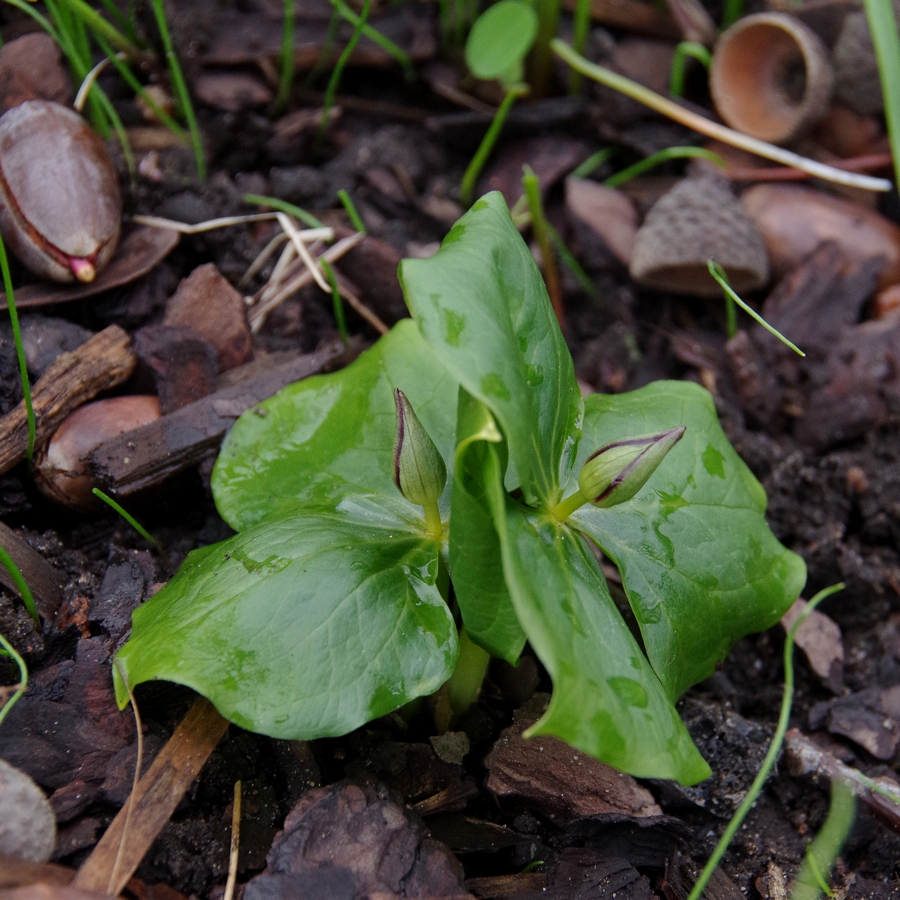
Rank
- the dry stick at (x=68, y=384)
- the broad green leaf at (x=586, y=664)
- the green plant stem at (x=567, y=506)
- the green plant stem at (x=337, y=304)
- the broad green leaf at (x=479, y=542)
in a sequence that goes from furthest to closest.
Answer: the green plant stem at (x=337, y=304) → the dry stick at (x=68, y=384) → the green plant stem at (x=567, y=506) → the broad green leaf at (x=479, y=542) → the broad green leaf at (x=586, y=664)

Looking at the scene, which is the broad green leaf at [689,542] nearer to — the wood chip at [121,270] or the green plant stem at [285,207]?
the green plant stem at [285,207]

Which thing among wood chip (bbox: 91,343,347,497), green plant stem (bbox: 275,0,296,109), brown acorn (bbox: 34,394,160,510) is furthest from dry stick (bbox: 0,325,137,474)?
green plant stem (bbox: 275,0,296,109)

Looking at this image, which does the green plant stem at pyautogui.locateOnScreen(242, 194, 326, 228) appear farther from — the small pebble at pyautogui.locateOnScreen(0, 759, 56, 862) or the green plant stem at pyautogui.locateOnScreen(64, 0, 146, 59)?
the small pebble at pyautogui.locateOnScreen(0, 759, 56, 862)

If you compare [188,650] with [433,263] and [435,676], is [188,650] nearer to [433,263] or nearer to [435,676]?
[435,676]

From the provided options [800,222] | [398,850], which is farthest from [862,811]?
[800,222]

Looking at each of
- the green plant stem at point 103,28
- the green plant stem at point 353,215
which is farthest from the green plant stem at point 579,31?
the green plant stem at point 103,28
